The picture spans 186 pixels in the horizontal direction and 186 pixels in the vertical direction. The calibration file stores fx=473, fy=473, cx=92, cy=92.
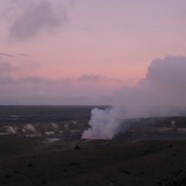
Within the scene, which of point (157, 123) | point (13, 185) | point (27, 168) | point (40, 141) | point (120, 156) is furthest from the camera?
point (157, 123)

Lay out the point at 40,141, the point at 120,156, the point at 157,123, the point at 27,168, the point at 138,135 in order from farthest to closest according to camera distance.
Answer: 1. the point at 157,123
2. the point at 138,135
3. the point at 40,141
4. the point at 120,156
5. the point at 27,168

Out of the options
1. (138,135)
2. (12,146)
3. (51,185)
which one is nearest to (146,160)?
(51,185)

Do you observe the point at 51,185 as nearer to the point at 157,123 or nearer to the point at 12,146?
the point at 12,146

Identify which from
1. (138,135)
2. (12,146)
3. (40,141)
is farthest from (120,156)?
(138,135)

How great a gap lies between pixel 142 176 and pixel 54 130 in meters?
74.6

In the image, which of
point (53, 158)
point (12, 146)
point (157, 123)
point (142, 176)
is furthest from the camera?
point (157, 123)

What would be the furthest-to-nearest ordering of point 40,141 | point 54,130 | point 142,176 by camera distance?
point 54,130
point 40,141
point 142,176

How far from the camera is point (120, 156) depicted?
42094mm

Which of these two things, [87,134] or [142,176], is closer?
[142,176]

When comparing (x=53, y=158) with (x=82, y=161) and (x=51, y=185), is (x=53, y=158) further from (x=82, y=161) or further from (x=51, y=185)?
(x=51, y=185)

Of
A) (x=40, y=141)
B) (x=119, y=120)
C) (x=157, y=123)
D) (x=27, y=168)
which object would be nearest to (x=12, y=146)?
(x=40, y=141)

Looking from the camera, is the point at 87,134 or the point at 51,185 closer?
the point at 51,185

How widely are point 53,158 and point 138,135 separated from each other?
173 ft

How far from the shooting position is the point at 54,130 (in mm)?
103625
